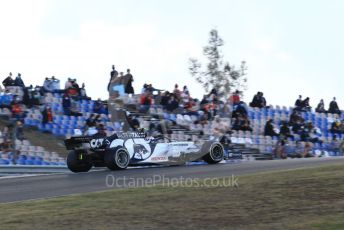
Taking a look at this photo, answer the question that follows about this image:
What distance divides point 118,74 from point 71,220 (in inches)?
661

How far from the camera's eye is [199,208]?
956cm

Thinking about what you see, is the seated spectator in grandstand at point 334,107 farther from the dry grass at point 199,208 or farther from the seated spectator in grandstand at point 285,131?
the dry grass at point 199,208

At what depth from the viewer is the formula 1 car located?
17.3 meters

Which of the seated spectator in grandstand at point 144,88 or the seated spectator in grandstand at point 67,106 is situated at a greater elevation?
the seated spectator in grandstand at point 144,88

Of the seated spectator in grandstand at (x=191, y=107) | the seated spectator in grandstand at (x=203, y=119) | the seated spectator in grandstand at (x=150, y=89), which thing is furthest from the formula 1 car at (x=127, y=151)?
the seated spectator in grandstand at (x=150, y=89)

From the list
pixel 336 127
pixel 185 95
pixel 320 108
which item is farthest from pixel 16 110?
pixel 320 108

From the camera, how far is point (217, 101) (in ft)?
93.9

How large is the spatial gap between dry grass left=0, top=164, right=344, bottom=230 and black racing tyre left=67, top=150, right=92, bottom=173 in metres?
5.70

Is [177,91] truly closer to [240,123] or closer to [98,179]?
[240,123]

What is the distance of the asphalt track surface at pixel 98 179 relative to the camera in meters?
12.7

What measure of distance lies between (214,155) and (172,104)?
8087mm

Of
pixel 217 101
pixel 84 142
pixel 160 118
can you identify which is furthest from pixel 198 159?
pixel 217 101

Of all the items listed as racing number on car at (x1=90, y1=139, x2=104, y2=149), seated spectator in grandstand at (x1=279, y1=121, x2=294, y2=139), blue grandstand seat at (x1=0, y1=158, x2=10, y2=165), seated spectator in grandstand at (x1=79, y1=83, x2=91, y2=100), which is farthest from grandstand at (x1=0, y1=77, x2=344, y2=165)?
racing number on car at (x1=90, y1=139, x2=104, y2=149)

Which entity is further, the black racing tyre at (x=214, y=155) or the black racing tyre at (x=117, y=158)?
the black racing tyre at (x=214, y=155)
